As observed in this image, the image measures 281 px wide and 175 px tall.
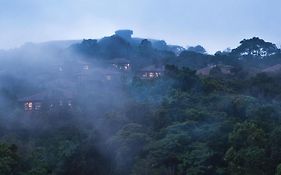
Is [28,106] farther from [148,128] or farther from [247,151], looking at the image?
[247,151]

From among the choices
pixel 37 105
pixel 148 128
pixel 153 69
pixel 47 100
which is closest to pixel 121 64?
pixel 153 69

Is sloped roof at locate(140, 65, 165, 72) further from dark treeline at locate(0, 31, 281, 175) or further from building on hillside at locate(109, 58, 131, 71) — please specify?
dark treeline at locate(0, 31, 281, 175)

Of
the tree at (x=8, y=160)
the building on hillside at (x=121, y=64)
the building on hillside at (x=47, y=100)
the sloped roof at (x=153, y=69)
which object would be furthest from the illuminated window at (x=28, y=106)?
the building on hillside at (x=121, y=64)

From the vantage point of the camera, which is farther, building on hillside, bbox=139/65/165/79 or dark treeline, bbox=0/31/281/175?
building on hillside, bbox=139/65/165/79

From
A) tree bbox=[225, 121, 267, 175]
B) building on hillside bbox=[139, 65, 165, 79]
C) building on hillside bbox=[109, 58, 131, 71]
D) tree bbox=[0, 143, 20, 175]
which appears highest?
building on hillside bbox=[109, 58, 131, 71]

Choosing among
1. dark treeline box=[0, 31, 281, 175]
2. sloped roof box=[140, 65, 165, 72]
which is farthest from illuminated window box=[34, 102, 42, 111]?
sloped roof box=[140, 65, 165, 72]

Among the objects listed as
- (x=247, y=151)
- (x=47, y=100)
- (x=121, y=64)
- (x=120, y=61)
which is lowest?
(x=247, y=151)

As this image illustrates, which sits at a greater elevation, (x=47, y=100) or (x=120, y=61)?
(x=120, y=61)
